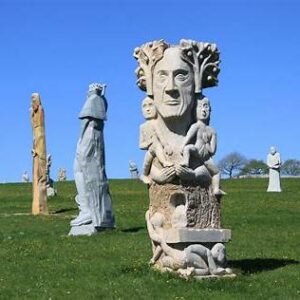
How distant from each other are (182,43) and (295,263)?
4.38 meters

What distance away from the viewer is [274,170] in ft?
121

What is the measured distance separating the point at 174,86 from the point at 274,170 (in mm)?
25801

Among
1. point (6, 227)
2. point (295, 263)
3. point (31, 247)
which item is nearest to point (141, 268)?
point (295, 263)

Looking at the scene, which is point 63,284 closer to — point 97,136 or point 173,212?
point 173,212

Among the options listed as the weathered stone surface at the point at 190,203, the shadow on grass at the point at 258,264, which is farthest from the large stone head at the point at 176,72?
the shadow on grass at the point at 258,264

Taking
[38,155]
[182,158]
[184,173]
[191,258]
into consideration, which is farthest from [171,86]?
[38,155]

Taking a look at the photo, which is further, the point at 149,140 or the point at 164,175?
the point at 149,140

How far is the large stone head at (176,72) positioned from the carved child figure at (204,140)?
8.5 inches

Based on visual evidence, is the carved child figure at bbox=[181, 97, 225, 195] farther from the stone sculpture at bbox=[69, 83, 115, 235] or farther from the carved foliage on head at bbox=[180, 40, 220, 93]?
the stone sculpture at bbox=[69, 83, 115, 235]

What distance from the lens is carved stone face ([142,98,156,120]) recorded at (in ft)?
40.2

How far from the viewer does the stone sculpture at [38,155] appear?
26.2 meters

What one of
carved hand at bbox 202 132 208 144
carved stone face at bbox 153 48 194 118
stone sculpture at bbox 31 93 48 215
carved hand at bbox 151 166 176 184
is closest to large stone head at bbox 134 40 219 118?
carved stone face at bbox 153 48 194 118

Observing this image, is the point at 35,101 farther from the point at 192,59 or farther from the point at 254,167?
the point at 254,167

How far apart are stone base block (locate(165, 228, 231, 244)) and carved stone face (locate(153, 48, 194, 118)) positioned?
1805mm
